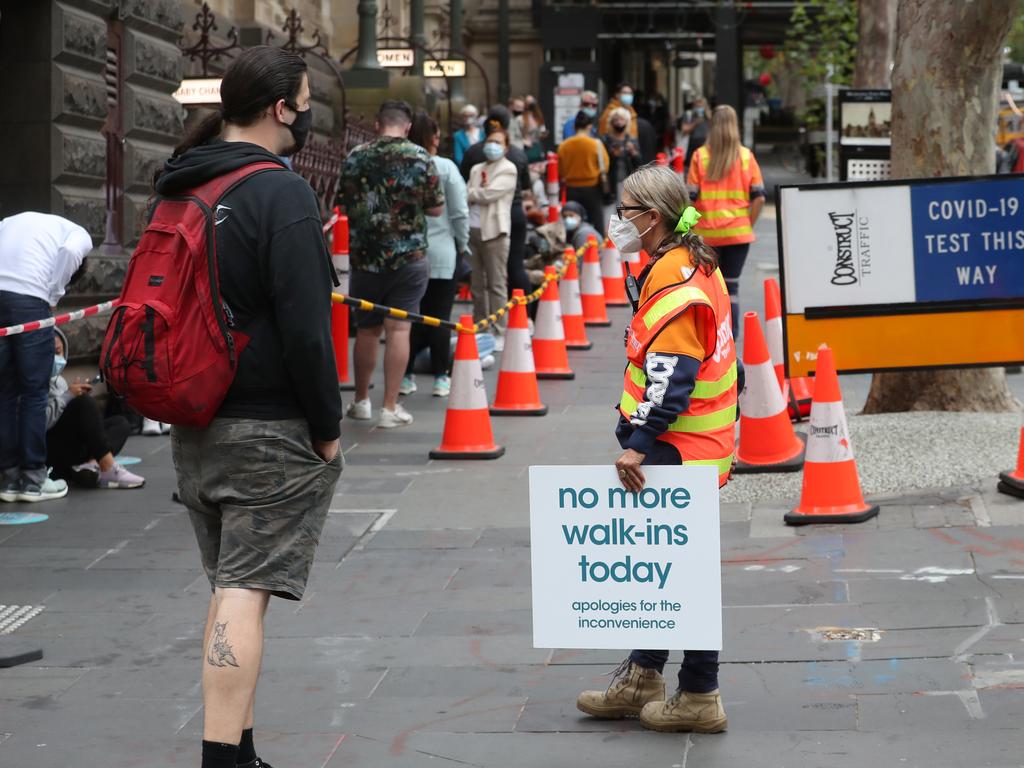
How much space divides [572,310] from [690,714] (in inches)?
401

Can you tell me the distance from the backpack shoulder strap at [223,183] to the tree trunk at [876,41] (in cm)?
2126

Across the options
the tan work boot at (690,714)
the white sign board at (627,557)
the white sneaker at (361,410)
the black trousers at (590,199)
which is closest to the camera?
the white sign board at (627,557)

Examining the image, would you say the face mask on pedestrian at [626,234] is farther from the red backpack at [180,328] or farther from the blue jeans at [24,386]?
the blue jeans at [24,386]

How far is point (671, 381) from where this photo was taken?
4961mm

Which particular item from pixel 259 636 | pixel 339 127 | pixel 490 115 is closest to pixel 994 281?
pixel 259 636

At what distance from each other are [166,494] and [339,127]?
12.2 m

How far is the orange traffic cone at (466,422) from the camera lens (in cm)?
1013

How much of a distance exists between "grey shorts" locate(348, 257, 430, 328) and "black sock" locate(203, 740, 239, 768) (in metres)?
6.60

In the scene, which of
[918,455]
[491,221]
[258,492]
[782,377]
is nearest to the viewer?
[258,492]

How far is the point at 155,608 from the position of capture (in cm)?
680

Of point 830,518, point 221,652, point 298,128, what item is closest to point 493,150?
point 830,518

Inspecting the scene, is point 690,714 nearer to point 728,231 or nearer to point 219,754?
point 219,754

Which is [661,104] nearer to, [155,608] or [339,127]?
[339,127]

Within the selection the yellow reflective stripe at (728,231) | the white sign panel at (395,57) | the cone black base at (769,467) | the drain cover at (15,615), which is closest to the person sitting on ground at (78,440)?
the drain cover at (15,615)
